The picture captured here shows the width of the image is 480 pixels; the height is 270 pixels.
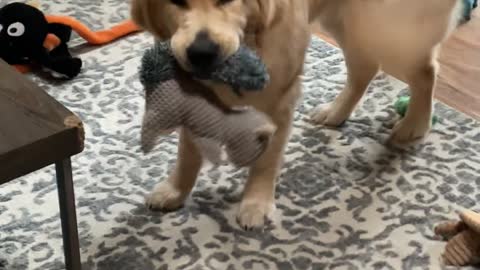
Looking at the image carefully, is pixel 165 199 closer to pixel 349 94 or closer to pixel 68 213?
pixel 68 213

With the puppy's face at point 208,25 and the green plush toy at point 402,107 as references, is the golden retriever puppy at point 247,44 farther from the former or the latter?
the green plush toy at point 402,107

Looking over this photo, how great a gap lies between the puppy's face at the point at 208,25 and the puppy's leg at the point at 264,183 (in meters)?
0.32

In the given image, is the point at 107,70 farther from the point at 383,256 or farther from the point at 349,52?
the point at 383,256

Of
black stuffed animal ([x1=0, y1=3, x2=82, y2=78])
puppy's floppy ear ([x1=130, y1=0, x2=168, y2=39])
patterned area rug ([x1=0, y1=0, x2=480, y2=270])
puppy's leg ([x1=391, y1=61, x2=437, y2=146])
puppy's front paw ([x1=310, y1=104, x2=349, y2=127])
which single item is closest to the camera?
puppy's floppy ear ([x1=130, y1=0, x2=168, y2=39])

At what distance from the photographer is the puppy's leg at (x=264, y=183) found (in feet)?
5.63

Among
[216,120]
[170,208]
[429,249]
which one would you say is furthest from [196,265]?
[429,249]

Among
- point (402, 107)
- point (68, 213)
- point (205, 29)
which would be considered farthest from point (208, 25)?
point (402, 107)

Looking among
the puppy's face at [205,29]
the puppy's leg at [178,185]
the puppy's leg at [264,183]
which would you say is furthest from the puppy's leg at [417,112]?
the puppy's face at [205,29]

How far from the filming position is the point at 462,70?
234cm

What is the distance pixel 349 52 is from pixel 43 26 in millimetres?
872

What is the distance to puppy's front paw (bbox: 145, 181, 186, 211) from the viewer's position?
176 cm

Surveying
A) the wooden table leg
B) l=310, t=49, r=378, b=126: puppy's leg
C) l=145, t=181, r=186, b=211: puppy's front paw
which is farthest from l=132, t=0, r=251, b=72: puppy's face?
l=310, t=49, r=378, b=126: puppy's leg

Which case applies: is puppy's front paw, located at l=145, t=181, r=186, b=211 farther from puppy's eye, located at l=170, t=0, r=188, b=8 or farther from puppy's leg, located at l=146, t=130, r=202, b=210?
puppy's eye, located at l=170, t=0, r=188, b=8

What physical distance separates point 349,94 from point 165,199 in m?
0.60
